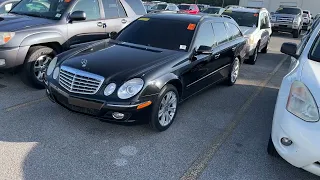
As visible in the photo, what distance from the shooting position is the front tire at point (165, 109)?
12.2ft

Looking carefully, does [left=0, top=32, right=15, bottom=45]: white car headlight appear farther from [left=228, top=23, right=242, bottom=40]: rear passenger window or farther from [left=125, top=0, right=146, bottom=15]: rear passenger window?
[left=228, top=23, right=242, bottom=40]: rear passenger window

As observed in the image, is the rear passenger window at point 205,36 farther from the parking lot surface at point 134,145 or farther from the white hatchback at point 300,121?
the white hatchback at point 300,121

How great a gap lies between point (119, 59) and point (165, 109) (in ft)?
2.98

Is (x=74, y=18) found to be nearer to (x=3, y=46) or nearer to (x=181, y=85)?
(x=3, y=46)

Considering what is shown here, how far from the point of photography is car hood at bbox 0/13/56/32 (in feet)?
16.0

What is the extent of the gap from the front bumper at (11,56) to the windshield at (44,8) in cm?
100

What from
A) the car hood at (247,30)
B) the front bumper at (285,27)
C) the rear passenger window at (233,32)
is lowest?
the front bumper at (285,27)

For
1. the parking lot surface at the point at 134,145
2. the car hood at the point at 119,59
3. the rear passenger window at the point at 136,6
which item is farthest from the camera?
the rear passenger window at the point at 136,6

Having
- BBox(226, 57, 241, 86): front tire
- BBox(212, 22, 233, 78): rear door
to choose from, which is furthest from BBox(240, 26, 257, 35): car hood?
BBox(212, 22, 233, 78): rear door

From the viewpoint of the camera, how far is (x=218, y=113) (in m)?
Answer: 4.80

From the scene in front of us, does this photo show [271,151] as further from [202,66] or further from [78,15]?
[78,15]

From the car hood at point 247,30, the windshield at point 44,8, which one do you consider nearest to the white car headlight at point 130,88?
the windshield at point 44,8

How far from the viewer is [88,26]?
230 inches

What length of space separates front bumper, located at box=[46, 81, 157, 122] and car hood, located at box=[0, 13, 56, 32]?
191 centimetres
